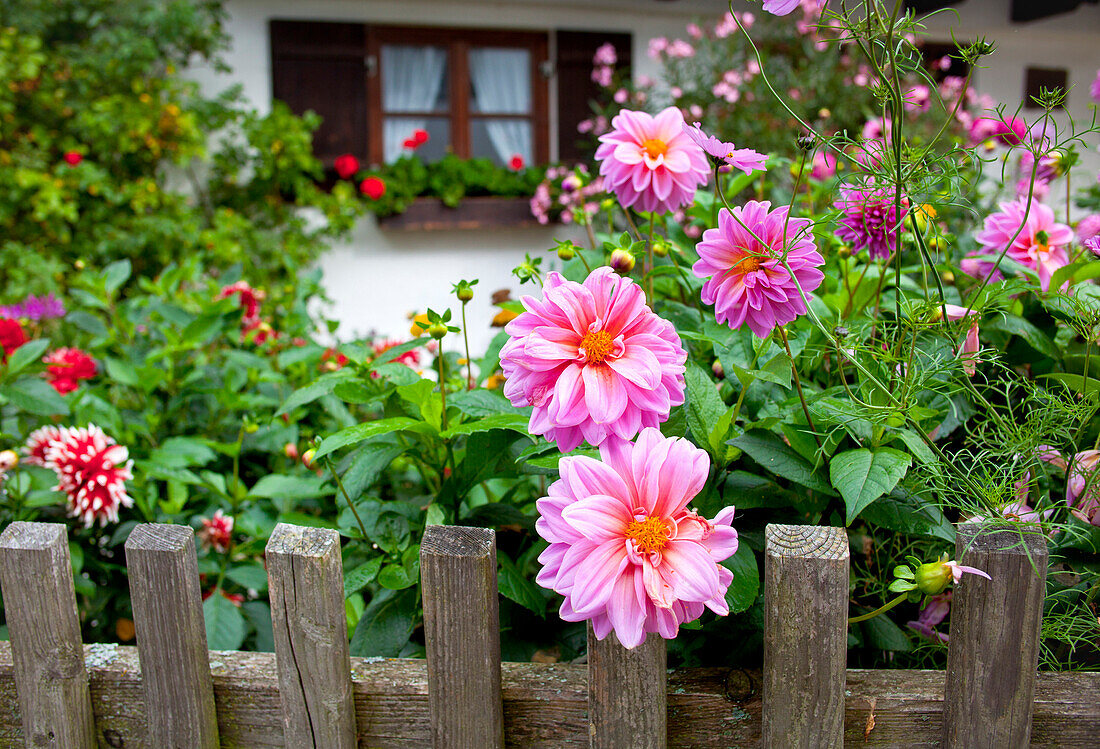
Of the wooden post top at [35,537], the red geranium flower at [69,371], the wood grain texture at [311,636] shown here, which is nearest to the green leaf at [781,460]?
the wood grain texture at [311,636]

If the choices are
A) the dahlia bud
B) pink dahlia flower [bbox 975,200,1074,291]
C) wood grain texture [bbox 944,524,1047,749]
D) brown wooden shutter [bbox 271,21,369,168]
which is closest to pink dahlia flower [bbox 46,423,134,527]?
the dahlia bud

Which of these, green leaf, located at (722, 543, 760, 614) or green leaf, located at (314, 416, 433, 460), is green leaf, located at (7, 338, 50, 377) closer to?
green leaf, located at (314, 416, 433, 460)

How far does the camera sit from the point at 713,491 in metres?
0.72

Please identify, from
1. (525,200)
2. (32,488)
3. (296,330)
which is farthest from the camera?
(525,200)

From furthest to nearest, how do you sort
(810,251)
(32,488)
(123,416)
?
(123,416), (32,488), (810,251)

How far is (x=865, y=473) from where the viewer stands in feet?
2.11

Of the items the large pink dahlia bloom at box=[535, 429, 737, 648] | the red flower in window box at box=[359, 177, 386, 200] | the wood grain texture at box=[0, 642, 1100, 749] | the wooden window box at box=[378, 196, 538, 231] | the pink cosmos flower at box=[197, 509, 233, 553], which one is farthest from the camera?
the wooden window box at box=[378, 196, 538, 231]

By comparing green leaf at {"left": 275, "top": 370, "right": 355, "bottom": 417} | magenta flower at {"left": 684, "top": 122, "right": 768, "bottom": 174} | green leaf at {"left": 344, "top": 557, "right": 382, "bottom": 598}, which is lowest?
green leaf at {"left": 344, "top": 557, "right": 382, "bottom": 598}

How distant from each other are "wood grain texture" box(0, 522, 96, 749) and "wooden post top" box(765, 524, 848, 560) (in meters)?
0.64

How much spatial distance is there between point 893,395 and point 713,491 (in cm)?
17

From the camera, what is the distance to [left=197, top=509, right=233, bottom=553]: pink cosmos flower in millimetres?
1150

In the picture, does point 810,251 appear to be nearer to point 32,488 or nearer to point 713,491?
point 713,491

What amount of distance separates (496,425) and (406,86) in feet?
13.6

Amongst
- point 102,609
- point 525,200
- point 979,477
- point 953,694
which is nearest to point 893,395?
point 979,477
